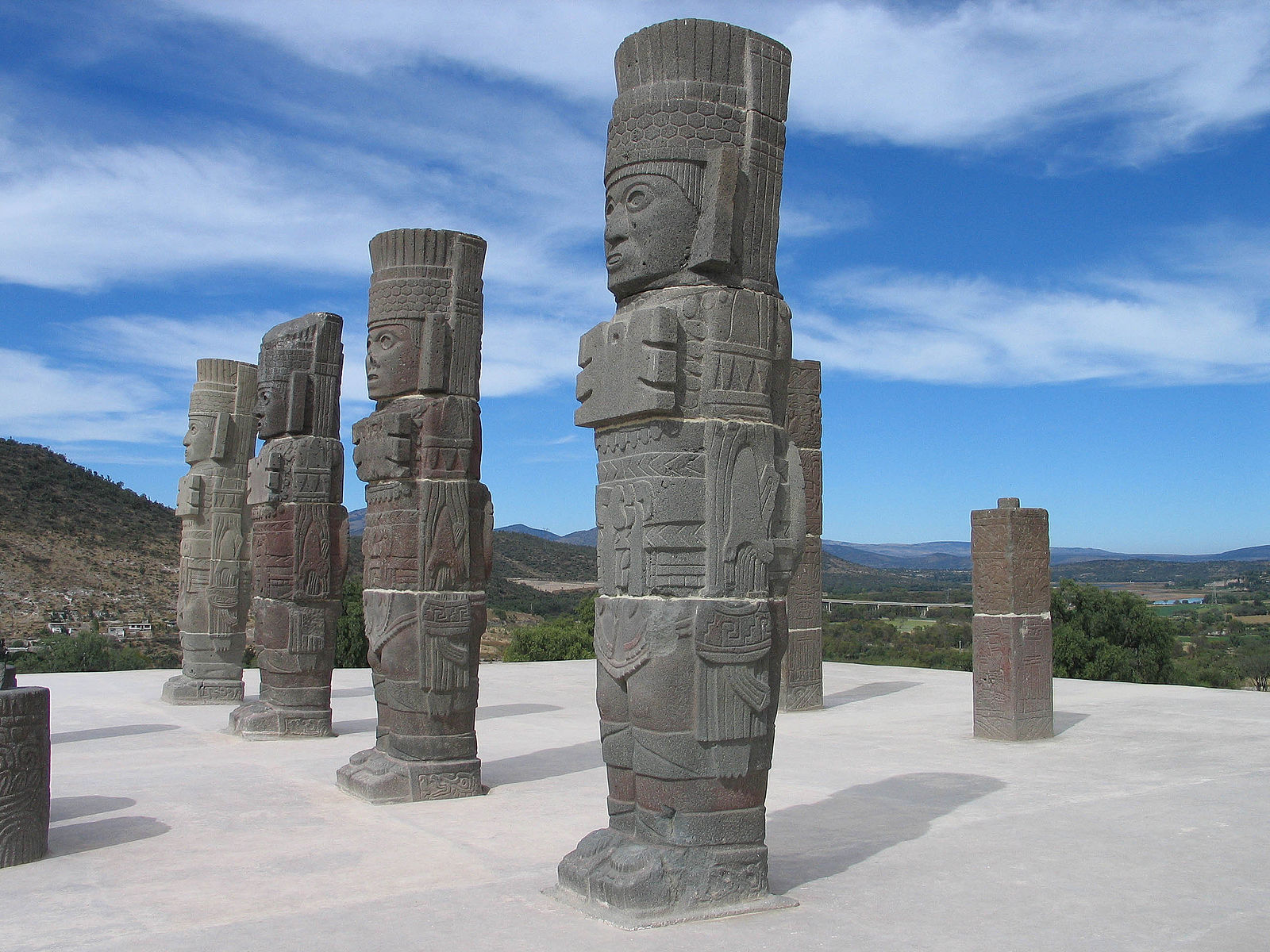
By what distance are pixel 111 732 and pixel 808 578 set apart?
7.55m

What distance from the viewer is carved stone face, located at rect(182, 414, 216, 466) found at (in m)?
13.5

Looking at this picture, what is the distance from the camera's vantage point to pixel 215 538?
43.1 ft

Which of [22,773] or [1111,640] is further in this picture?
[1111,640]

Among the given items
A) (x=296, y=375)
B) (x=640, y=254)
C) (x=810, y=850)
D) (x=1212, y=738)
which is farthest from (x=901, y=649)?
(x=640, y=254)

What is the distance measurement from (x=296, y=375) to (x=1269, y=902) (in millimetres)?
8603

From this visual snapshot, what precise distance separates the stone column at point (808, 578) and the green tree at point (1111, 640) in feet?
20.3

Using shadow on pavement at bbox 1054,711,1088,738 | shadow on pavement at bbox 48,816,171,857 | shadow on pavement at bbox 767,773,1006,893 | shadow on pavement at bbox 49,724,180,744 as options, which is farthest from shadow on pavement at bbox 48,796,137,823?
shadow on pavement at bbox 1054,711,1088,738

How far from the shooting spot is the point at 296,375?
10195 mm

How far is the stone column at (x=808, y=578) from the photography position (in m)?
12.1

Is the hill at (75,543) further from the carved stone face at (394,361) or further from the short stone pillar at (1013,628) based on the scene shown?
the short stone pillar at (1013,628)

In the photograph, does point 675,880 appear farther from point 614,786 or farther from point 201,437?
point 201,437

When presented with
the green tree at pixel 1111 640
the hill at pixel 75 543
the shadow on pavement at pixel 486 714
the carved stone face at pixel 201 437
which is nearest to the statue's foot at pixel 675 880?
the shadow on pavement at pixel 486 714

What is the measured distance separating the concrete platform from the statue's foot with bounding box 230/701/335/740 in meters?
0.18

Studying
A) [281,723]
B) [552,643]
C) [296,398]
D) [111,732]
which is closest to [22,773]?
[281,723]
